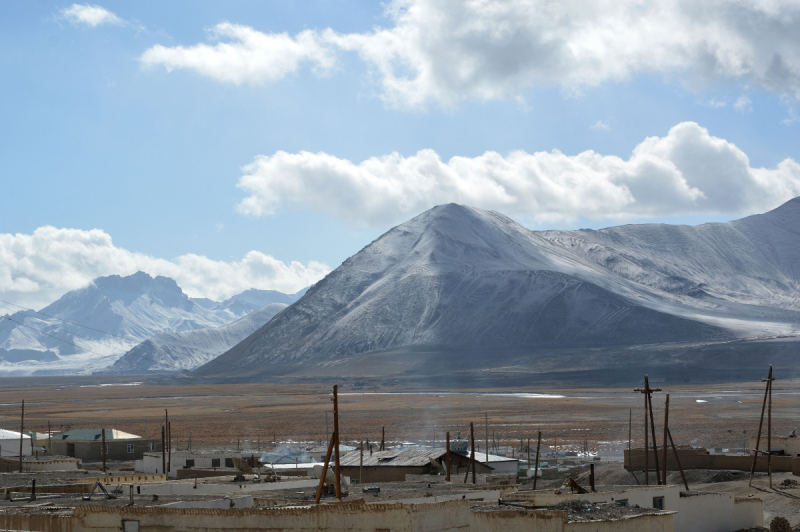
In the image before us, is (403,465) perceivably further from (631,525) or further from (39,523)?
(39,523)

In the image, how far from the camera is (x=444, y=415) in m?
124

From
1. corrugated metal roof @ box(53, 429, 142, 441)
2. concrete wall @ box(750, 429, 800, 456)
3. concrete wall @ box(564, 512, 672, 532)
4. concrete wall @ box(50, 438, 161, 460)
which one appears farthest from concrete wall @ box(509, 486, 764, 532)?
corrugated metal roof @ box(53, 429, 142, 441)

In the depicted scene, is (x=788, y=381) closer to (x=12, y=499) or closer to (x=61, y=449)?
(x=61, y=449)

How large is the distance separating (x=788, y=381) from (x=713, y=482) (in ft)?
495

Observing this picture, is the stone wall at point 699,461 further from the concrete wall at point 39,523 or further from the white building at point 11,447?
the white building at point 11,447

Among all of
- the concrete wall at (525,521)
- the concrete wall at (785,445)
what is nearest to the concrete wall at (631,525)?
the concrete wall at (525,521)

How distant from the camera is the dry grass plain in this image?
96.2 m

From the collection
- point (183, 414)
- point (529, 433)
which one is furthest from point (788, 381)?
point (183, 414)

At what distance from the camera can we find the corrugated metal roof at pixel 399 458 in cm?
5338

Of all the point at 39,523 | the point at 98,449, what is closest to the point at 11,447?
the point at 98,449

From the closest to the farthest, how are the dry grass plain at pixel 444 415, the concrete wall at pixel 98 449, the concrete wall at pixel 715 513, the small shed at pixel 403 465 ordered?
1. the concrete wall at pixel 715 513
2. the small shed at pixel 403 465
3. the concrete wall at pixel 98 449
4. the dry grass plain at pixel 444 415

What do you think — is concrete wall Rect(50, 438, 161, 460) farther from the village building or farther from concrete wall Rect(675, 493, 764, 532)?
concrete wall Rect(675, 493, 764, 532)

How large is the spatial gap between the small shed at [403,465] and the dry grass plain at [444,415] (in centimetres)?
2735

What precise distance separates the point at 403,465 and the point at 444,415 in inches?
2811
